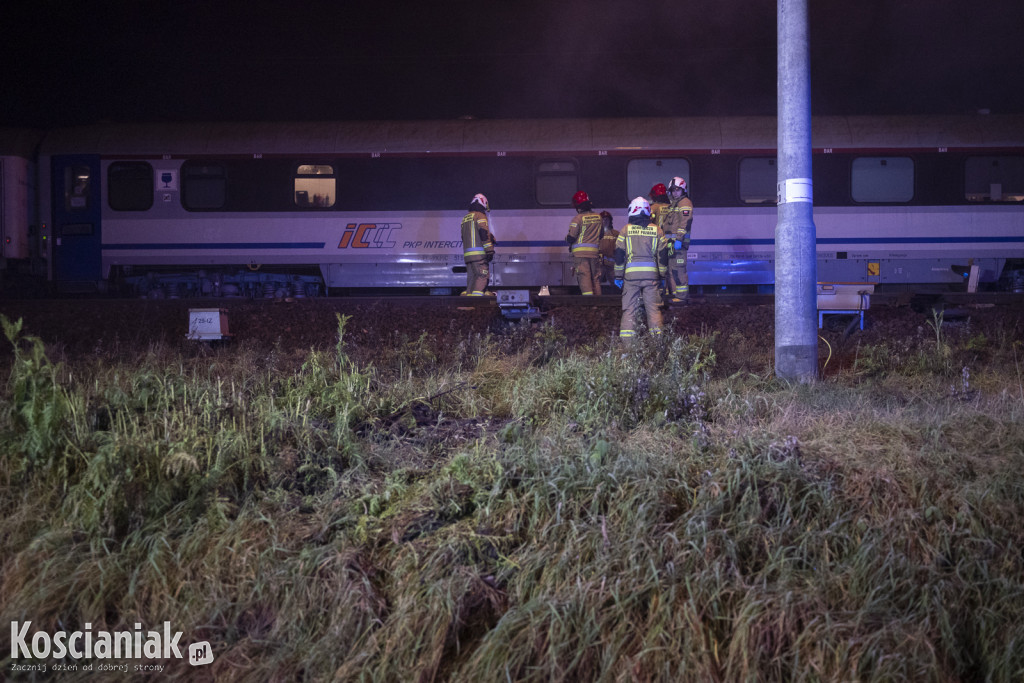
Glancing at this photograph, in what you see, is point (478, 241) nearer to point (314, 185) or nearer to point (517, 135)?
point (517, 135)

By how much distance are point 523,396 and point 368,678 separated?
2.49 metres

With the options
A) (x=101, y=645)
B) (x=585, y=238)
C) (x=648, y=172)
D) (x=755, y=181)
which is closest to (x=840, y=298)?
(x=585, y=238)

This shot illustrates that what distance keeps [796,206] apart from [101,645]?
5.76m

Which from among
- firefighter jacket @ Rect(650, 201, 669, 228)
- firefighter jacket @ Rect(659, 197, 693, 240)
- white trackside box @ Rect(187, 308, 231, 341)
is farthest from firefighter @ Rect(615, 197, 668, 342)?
white trackside box @ Rect(187, 308, 231, 341)

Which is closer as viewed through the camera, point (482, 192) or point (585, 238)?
point (585, 238)

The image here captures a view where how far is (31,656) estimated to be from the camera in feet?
8.98

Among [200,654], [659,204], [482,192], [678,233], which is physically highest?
[482,192]

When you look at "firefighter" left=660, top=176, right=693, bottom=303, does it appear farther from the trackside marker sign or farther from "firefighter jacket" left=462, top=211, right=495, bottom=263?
the trackside marker sign

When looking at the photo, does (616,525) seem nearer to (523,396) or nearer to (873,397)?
(523,396)

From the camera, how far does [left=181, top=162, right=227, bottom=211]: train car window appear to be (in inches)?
526

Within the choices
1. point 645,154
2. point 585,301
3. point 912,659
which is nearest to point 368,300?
point 585,301

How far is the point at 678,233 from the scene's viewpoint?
1044cm

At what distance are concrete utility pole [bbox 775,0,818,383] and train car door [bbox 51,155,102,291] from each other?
12.7 metres

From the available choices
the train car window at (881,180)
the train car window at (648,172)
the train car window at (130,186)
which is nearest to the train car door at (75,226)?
the train car window at (130,186)
